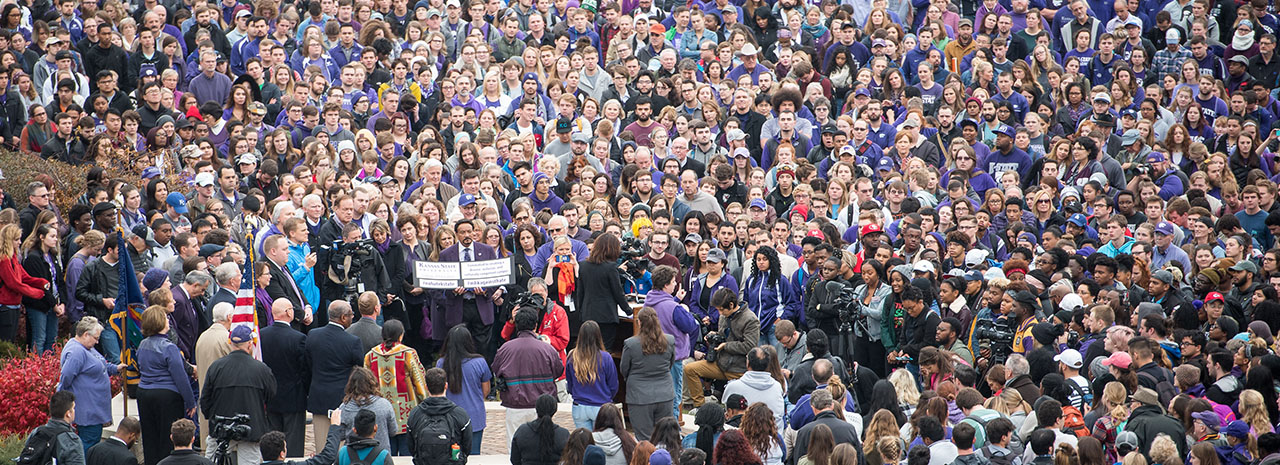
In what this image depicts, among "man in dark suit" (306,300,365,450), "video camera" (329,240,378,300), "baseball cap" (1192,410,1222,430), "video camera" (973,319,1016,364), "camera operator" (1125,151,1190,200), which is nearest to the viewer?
"baseball cap" (1192,410,1222,430)

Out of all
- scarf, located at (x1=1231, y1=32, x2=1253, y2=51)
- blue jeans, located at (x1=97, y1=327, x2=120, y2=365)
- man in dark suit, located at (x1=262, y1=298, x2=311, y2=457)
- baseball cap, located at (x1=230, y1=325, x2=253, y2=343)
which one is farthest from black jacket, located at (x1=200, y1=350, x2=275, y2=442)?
scarf, located at (x1=1231, y1=32, x2=1253, y2=51)

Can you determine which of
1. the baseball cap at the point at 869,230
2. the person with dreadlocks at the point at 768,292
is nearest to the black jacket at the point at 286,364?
the person with dreadlocks at the point at 768,292

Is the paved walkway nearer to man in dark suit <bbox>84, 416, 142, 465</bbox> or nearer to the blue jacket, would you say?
the blue jacket

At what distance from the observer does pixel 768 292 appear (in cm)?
1427

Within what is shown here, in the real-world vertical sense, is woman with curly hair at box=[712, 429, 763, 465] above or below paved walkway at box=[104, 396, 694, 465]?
above

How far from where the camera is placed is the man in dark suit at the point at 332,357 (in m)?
11.7

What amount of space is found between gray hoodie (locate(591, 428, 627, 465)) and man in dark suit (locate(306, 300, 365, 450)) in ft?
8.20

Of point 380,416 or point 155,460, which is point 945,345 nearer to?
point 380,416

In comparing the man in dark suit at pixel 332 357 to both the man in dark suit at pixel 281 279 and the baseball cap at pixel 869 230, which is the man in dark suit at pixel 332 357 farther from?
the baseball cap at pixel 869 230

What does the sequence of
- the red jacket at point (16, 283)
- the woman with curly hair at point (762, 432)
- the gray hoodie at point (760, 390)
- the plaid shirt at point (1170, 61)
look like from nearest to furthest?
1. the woman with curly hair at point (762, 432)
2. the gray hoodie at point (760, 390)
3. the red jacket at point (16, 283)
4. the plaid shirt at point (1170, 61)

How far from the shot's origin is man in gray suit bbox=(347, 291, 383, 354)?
39.8ft

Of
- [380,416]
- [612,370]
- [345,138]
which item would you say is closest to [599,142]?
[345,138]

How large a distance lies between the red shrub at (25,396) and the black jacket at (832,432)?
6.85 meters

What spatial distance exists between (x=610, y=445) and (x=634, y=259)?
3.81 m
